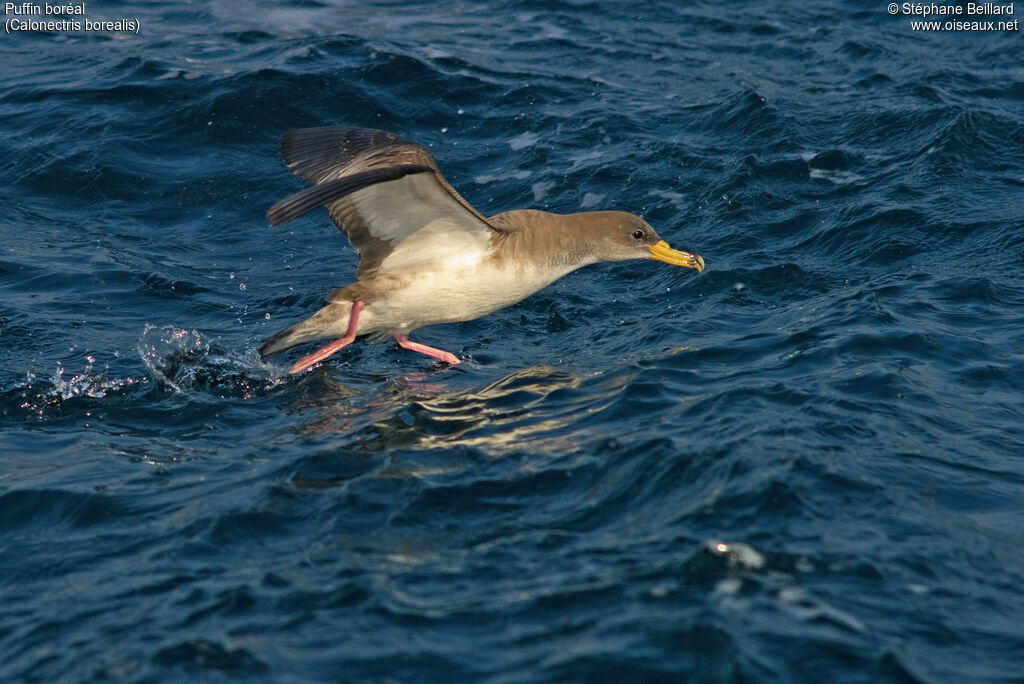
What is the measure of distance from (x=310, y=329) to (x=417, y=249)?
3.24 feet

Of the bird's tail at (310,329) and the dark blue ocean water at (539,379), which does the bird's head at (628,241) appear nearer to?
the dark blue ocean water at (539,379)

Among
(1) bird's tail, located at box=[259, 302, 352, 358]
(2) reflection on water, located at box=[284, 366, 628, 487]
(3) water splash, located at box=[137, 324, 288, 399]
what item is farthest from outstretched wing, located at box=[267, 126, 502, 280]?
(3) water splash, located at box=[137, 324, 288, 399]

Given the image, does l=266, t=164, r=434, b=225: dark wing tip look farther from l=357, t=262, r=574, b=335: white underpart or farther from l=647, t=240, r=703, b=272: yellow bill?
l=647, t=240, r=703, b=272: yellow bill

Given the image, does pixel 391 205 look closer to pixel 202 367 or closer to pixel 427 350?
pixel 427 350

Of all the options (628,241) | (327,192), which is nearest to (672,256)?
(628,241)

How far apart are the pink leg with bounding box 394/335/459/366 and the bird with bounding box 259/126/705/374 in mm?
11

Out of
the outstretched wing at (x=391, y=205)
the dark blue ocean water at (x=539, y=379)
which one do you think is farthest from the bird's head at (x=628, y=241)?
the outstretched wing at (x=391, y=205)

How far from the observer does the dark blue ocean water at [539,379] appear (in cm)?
476

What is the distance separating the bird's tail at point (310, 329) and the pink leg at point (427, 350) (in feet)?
1.89

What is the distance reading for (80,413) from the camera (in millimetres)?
7434

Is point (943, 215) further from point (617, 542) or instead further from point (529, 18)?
point (529, 18)

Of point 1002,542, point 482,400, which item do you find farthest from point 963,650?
point 482,400

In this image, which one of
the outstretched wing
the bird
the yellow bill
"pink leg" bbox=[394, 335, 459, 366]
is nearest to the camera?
the outstretched wing

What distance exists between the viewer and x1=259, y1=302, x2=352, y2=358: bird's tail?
7.98 meters
